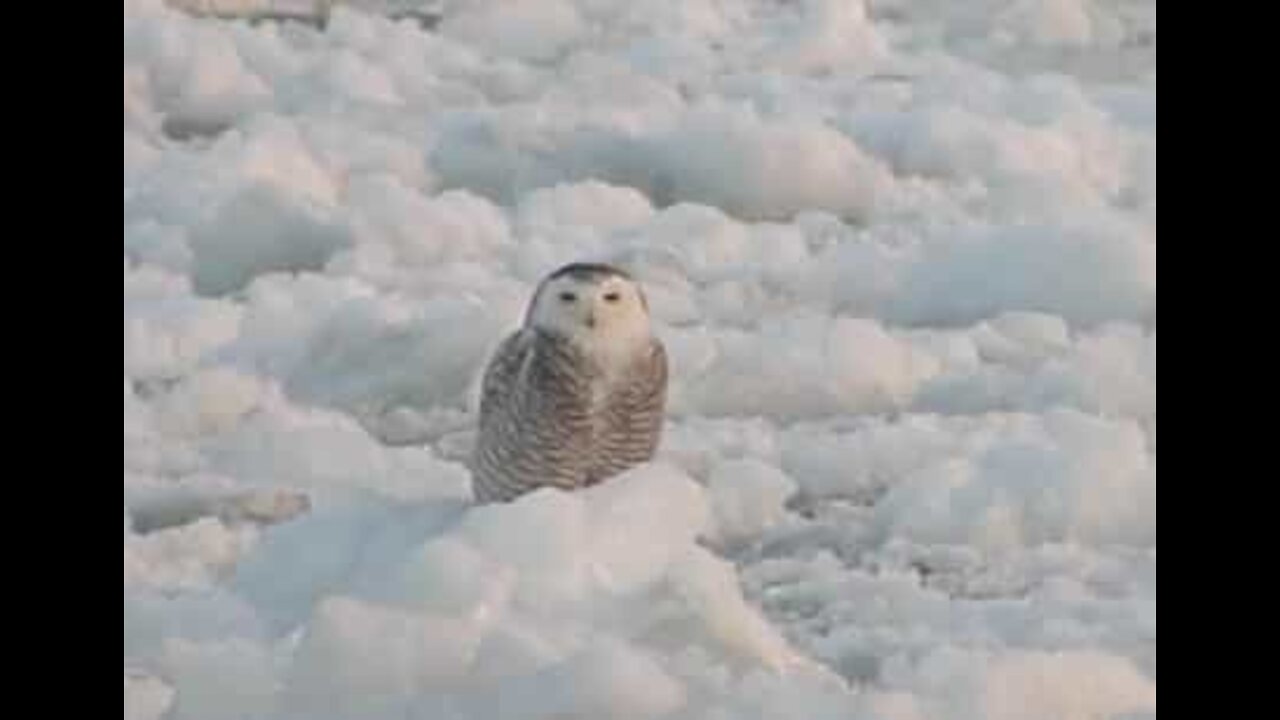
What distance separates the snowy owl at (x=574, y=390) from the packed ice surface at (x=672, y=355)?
231mm

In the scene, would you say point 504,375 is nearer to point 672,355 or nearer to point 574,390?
point 574,390

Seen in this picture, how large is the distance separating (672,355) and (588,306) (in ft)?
4.13

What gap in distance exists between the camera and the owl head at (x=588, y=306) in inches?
177

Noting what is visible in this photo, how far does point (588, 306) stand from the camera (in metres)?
4.50

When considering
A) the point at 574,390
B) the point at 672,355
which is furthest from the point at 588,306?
the point at 672,355

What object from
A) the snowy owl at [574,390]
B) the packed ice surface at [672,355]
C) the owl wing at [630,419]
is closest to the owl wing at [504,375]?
the snowy owl at [574,390]

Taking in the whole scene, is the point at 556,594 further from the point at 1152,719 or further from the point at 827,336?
the point at 827,336

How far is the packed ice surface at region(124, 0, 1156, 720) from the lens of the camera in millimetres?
3467

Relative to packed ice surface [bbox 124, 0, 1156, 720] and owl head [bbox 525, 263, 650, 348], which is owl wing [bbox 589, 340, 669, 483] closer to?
owl head [bbox 525, 263, 650, 348]

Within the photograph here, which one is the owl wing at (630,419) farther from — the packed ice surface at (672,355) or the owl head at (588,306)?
the packed ice surface at (672,355)

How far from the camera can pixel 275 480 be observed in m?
5.04

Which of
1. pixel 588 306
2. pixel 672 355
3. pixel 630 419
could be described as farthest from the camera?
pixel 672 355
